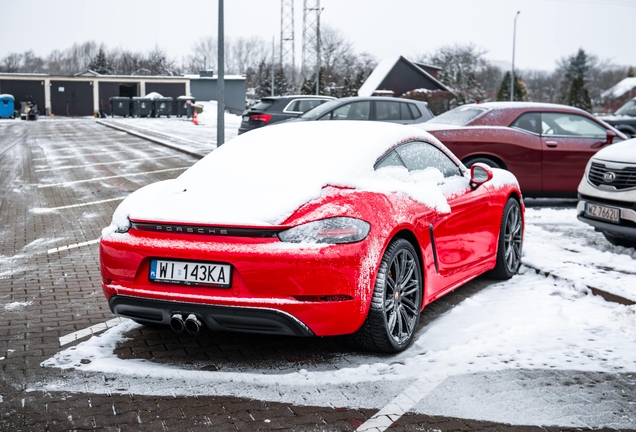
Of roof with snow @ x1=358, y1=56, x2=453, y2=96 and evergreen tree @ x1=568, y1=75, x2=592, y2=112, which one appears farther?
roof with snow @ x1=358, y1=56, x2=453, y2=96

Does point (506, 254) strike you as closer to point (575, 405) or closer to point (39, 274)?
point (575, 405)

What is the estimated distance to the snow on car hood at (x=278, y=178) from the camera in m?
4.28

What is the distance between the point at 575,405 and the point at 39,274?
4890 mm

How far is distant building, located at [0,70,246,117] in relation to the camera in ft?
200

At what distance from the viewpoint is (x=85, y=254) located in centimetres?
775

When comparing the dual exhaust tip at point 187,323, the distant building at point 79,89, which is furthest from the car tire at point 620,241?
the distant building at point 79,89

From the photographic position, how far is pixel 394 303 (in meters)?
4.57

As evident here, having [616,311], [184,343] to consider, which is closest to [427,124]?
[616,311]

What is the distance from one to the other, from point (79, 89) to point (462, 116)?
2222 inches

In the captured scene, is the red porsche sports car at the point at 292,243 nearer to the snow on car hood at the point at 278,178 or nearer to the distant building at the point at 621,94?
the snow on car hood at the point at 278,178

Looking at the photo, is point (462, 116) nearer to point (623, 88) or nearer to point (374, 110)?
point (374, 110)

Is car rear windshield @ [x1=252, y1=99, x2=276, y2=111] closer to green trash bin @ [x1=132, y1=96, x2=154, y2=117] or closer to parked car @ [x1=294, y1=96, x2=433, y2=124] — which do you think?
parked car @ [x1=294, y1=96, x2=433, y2=124]

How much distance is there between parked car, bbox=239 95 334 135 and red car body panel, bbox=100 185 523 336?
1477cm

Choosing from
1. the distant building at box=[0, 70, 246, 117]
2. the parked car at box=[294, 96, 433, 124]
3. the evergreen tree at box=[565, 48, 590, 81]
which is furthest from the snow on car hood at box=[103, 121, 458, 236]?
the evergreen tree at box=[565, 48, 590, 81]
